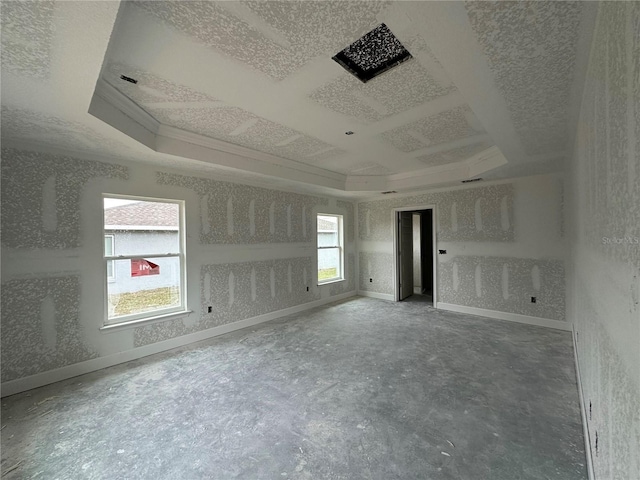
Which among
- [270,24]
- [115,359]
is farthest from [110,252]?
[270,24]

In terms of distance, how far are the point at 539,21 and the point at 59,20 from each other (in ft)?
7.23

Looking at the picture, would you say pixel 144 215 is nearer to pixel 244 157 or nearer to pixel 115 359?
pixel 244 157

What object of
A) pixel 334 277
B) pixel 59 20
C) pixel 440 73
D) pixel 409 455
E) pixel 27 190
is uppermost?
pixel 440 73

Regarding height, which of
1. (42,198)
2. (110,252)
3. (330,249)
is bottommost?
(330,249)

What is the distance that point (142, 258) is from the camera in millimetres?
3127

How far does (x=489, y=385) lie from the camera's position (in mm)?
2359

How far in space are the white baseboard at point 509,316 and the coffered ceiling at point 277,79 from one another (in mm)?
2389

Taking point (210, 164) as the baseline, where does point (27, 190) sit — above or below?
below

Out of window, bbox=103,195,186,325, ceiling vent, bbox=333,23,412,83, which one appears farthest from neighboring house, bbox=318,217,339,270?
ceiling vent, bbox=333,23,412,83

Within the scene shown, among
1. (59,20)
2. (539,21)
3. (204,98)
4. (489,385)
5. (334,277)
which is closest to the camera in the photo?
(59,20)

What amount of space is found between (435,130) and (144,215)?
3645 millimetres

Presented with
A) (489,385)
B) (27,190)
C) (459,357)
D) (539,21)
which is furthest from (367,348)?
(27,190)

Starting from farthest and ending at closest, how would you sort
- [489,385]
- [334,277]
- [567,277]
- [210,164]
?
[334,277] → [567,277] → [210,164] → [489,385]

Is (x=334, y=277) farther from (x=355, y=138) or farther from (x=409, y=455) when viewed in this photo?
(x=409, y=455)
